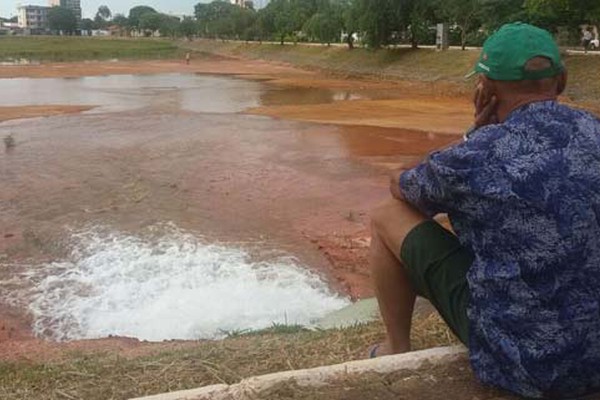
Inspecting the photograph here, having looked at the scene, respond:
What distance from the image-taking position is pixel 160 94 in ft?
109

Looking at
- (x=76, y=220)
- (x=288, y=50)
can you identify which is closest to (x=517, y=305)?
(x=76, y=220)

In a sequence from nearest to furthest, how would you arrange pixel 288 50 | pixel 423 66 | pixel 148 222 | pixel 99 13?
pixel 148 222 < pixel 423 66 < pixel 288 50 < pixel 99 13

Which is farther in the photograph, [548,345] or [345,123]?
[345,123]

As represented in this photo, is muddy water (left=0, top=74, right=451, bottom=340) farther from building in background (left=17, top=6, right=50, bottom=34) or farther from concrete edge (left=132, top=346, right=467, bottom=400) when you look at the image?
building in background (left=17, top=6, right=50, bottom=34)

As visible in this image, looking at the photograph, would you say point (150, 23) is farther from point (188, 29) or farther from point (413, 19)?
point (413, 19)

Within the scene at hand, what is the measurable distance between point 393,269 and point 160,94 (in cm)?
3162

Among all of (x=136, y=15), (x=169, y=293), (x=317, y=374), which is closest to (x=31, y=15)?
(x=136, y=15)

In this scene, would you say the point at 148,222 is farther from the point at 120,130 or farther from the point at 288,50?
the point at 288,50

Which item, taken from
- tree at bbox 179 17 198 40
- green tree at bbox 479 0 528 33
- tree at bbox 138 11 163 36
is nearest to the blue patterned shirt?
green tree at bbox 479 0 528 33

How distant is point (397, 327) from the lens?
2.99m

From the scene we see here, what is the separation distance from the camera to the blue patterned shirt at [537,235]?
88.4 inches

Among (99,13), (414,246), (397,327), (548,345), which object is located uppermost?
(99,13)

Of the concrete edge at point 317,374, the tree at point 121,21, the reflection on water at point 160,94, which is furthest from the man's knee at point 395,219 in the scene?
the tree at point 121,21

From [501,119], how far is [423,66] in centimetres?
3602
